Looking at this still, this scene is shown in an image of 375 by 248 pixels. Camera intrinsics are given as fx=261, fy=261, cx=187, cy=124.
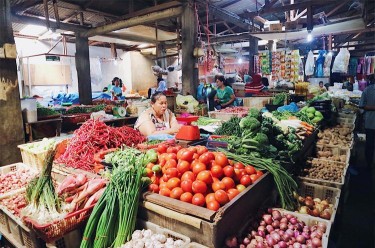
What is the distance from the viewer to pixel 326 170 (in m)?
4.19

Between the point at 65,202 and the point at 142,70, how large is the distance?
54.0ft

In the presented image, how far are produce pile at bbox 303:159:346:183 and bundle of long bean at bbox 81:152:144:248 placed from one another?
2986 mm

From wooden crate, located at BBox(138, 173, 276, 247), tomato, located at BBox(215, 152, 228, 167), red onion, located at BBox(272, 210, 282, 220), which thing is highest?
tomato, located at BBox(215, 152, 228, 167)

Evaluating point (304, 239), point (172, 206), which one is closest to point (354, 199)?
point (304, 239)

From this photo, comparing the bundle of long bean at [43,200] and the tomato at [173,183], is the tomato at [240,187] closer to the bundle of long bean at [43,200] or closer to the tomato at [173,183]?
the tomato at [173,183]

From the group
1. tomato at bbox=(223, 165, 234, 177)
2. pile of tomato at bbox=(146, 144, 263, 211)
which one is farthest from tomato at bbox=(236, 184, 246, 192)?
tomato at bbox=(223, 165, 234, 177)

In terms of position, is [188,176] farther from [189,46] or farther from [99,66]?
[99,66]

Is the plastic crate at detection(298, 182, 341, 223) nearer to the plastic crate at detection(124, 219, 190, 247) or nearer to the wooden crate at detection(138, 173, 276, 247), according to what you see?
the wooden crate at detection(138, 173, 276, 247)

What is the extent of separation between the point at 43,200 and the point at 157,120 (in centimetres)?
279

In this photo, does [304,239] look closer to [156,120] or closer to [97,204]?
[97,204]

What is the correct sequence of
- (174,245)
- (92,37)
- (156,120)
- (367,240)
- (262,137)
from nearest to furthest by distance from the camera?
(174,245) → (262,137) → (367,240) → (156,120) → (92,37)

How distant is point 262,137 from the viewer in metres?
3.12

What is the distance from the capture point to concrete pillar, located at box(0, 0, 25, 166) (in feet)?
16.5

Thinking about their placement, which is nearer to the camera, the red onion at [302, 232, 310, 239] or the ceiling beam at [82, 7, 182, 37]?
the red onion at [302, 232, 310, 239]
